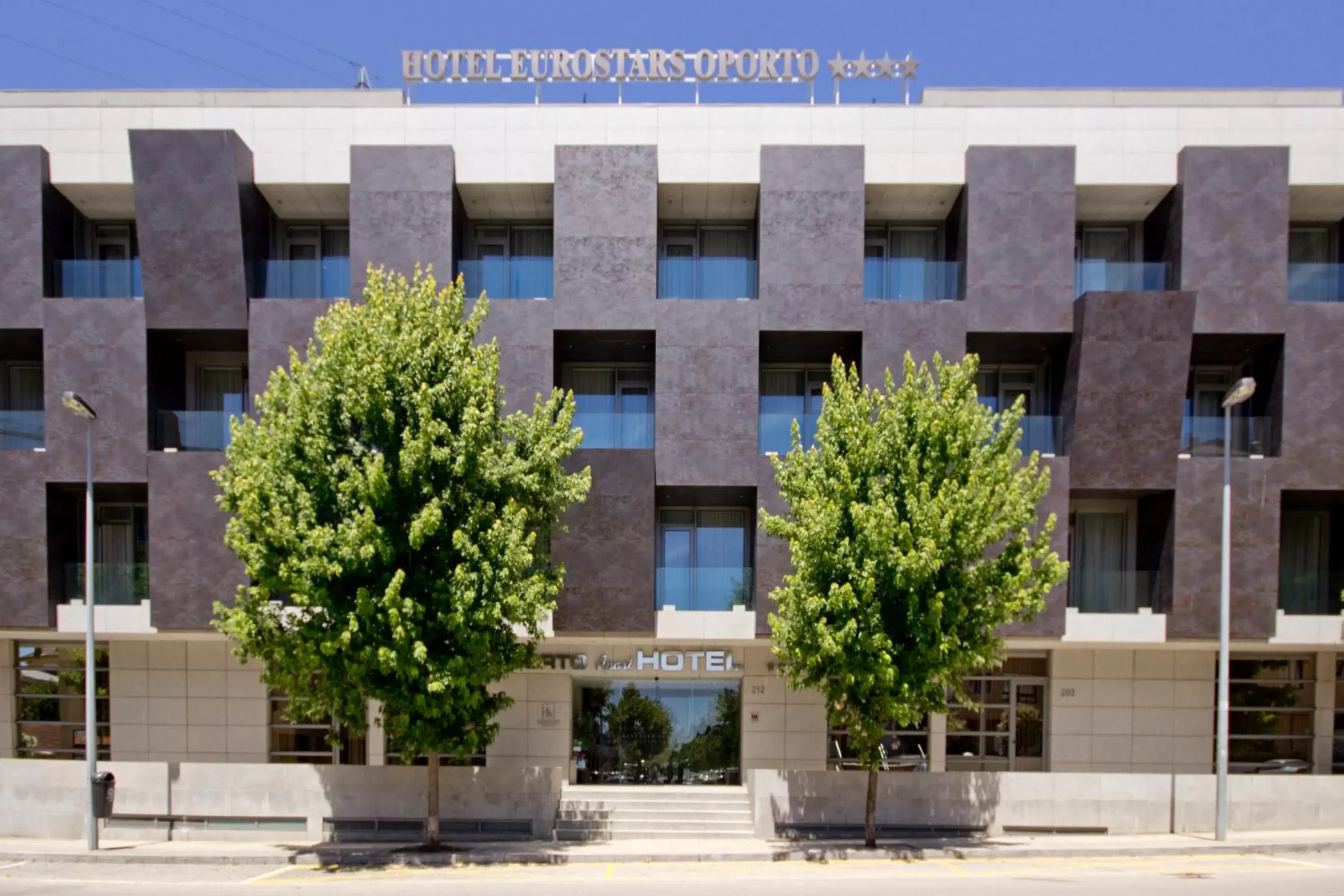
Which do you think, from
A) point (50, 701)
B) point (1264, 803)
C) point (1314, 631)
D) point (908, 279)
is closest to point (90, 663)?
point (50, 701)

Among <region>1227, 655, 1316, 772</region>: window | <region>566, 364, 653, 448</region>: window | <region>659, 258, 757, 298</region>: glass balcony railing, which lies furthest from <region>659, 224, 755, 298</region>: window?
<region>1227, 655, 1316, 772</region>: window

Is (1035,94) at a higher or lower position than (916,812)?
higher

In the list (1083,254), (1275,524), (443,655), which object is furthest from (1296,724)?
(443,655)

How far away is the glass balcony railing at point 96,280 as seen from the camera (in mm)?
21625

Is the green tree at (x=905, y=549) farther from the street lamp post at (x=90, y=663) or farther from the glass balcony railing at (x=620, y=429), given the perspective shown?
the street lamp post at (x=90, y=663)

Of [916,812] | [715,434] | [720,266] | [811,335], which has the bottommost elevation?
[916,812]

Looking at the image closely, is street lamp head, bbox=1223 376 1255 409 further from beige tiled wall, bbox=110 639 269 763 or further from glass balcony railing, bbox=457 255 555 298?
beige tiled wall, bbox=110 639 269 763

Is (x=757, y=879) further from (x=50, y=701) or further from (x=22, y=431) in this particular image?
(x=22, y=431)

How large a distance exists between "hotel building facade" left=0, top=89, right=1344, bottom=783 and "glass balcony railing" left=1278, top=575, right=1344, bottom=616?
3.7 inches

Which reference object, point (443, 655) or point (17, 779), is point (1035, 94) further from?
point (17, 779)

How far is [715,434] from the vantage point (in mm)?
20812

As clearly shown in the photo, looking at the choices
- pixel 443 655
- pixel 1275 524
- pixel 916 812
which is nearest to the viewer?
pixel 443 655

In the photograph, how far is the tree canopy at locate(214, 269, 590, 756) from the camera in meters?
15.7

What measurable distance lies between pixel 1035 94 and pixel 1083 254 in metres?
4.13
